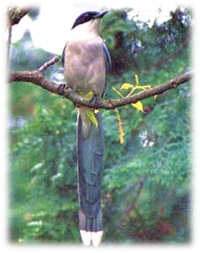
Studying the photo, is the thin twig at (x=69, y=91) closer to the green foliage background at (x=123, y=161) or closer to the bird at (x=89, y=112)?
the bird at (x=89, y=112)

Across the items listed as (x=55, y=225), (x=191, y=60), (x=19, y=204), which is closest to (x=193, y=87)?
(x=191, y=60)

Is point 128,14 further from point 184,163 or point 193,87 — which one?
point 184,163

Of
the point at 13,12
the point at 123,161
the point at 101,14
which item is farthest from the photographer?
the point at 123,161

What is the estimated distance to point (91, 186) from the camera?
84 cm

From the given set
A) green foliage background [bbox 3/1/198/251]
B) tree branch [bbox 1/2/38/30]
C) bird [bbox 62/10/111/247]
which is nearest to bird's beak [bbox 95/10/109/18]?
bird [bbox 62/10/111/247]

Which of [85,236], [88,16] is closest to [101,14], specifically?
[88,16]

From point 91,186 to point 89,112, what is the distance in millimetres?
124

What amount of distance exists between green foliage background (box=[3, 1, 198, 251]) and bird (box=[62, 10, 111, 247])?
28 cm

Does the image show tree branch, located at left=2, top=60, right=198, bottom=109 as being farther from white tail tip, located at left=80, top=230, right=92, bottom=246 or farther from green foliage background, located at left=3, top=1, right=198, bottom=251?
green foliage background, located at left=3, top=1, right=198, bottom=251

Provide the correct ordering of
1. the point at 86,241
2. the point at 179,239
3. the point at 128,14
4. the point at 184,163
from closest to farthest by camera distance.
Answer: the point at 86,241 → the point at 128,14 → the point at 184,163 → the point at 179,239

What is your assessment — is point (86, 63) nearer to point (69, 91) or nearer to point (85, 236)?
point (69, 91)

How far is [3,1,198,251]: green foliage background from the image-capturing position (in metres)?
1.44

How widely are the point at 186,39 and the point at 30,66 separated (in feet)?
1.57

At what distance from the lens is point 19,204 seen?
1.85m
